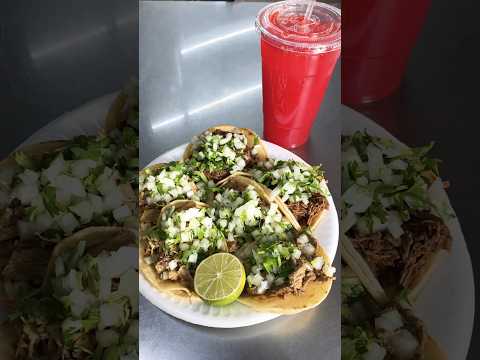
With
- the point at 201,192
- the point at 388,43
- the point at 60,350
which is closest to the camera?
the point at 60,350

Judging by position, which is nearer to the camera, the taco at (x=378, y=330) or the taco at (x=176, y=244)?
the taco at (x=378, y=330)

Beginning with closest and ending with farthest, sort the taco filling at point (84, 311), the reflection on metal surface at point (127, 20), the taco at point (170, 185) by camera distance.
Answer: the taco filling at point (84, 311), the reflection on metal surface at point (127, 20), the taco at point (170, 185)

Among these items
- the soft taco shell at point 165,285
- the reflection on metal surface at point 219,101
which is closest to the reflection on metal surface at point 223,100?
the reflection on metal surface at point 219,101

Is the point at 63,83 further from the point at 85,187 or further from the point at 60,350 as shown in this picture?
the point at 60,350

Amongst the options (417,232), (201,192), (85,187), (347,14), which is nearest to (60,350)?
(85,187)

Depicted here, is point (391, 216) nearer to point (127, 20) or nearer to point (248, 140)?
point (248, 140)

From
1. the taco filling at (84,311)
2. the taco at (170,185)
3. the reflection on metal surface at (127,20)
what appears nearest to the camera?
the taco filling at (84,311)

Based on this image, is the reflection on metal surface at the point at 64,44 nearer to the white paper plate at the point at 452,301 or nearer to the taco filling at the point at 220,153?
the taco filling at the point at 220,153

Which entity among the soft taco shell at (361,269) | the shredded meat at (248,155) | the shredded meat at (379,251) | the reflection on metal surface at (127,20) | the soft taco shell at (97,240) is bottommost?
the soft taco shell at (361,269)
